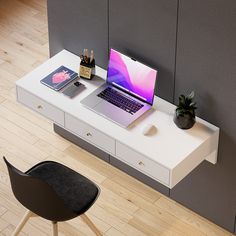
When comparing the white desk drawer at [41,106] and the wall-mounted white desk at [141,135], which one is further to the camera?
the white desk drawer at [41,106]

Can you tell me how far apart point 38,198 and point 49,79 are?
2.83 ft

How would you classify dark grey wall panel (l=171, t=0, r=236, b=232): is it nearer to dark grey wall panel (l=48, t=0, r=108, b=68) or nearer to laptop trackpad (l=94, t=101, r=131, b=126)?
laptop trackpad (l=94, t=101, r=131, b=126)

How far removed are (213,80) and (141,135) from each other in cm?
46

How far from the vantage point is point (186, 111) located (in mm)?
3836

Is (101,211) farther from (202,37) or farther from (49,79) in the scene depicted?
(202,37)

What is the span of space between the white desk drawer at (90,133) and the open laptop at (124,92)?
99 mm

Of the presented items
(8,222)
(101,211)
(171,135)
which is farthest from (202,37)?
(8,222)

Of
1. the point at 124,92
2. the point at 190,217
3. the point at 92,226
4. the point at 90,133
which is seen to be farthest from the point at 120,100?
the point at 190,217

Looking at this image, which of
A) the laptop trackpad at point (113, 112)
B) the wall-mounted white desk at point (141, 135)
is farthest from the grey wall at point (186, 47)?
the laptop trackpad at point (113, 112)

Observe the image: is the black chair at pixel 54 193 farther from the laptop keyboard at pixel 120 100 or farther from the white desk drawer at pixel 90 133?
the laptop keyboard at pixel 120 100

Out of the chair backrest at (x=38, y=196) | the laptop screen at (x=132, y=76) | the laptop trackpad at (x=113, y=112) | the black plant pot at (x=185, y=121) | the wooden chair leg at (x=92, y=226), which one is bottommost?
the wooden chair leg at (x=92, y=226)

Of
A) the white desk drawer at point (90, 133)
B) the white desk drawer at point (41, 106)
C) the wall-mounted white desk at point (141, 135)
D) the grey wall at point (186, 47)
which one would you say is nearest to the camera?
the grey wall at point (186, 47)

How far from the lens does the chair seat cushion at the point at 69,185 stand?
380 centimetres

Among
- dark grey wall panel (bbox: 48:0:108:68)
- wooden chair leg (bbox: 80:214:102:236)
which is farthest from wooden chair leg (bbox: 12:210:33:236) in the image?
dark grey wall panel (bbox: 48:0:108:68)
